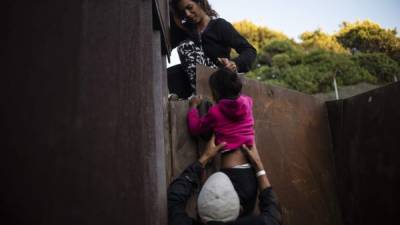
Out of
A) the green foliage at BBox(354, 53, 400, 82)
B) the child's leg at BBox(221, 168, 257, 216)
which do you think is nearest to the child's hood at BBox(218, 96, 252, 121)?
the child's leg at BBox(221, 168, 257, 216)

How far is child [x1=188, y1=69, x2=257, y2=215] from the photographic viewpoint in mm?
2168

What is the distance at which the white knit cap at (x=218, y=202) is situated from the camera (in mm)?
1935

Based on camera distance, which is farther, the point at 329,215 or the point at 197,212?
the point at 329,215

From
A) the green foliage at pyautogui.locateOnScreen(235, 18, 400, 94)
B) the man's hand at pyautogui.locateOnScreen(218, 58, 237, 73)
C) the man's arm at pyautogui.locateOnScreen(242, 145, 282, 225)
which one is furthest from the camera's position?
the green foliage at pyautogui.locateOnScreen(235, 18, 400, 94)

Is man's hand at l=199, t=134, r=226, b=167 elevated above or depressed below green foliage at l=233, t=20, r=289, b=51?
below

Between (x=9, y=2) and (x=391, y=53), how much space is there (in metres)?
24.1

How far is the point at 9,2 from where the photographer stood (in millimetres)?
1323

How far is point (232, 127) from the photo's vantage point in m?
2.26

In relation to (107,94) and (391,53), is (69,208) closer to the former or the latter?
(107,94)

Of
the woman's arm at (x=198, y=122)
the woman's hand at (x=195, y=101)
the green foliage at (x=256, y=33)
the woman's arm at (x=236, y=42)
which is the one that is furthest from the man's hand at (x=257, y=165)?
the green foliage at (x=256, y=33)

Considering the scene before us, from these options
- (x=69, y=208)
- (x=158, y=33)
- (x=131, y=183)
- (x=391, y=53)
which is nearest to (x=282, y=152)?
(x=158, y=33)

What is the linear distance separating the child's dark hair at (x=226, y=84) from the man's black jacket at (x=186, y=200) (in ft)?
1.66

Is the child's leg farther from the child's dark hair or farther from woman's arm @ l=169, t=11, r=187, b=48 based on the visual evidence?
woman's arm @ l=169, t=11, r=187, b=48

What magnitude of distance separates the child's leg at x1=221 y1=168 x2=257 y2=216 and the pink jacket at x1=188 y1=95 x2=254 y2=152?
0.52ft
